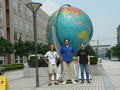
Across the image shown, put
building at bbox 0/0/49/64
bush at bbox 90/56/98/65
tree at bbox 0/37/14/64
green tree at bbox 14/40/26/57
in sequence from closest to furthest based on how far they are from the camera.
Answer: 1. bush at bbox 90/56/98/65
2. tree at bbox 0/37/14/64
3. building at bbox 0/0/49/64
4. green tree at bbox 14/40/26/57

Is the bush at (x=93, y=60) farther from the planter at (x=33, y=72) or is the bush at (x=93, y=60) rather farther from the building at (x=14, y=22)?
the building at (x=14, y=22)

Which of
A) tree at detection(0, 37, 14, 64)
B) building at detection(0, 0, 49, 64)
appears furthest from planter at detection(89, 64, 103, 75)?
building at detection(0, 0, 49, 64)

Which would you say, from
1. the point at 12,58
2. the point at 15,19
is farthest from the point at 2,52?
the point at 15,19

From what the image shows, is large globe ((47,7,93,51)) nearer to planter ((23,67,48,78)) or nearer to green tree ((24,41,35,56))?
planter ((23,67,48,78))

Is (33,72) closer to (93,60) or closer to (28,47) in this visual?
(93,60)

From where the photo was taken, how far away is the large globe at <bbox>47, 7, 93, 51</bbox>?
12156 mm

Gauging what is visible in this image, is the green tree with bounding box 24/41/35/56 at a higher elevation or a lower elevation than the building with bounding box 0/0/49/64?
lower

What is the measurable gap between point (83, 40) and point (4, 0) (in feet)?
92.6

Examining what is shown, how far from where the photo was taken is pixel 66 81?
10.4 m

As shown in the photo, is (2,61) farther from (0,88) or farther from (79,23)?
(0,88)

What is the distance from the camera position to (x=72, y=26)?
481 inches

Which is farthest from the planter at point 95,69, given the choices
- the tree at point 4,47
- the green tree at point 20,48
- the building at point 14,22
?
the building at point 14,22

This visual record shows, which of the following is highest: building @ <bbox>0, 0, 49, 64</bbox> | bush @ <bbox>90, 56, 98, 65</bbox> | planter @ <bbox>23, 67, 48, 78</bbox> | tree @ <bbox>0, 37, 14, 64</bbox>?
building @ <bbox>0, 0, 49, 64</bbox>

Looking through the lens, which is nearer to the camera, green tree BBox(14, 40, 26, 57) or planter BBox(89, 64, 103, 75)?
planter BBox(89, 64, 103, 75)
